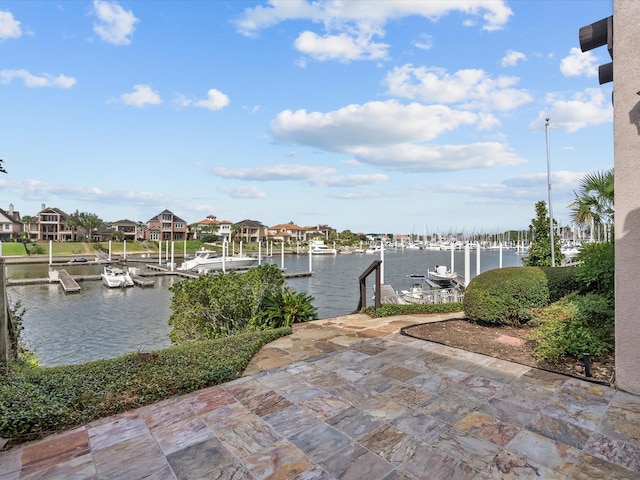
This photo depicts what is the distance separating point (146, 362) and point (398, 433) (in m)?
2.77

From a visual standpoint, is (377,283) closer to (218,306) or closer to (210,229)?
(218,306)

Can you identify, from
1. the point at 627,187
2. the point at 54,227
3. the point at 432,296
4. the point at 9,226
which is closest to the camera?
the point at 627,187

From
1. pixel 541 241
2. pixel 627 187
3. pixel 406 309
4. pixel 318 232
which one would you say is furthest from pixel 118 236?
pixel 627 187

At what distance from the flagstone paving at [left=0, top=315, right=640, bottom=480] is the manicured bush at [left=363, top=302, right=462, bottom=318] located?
3.13m

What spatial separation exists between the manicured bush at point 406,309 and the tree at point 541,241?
951cm

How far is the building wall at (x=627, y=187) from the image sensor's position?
Result: 308 centimetres

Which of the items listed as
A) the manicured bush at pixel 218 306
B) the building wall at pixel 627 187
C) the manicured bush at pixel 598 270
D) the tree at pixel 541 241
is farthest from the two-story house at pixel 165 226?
the building wall at pixel 627 187

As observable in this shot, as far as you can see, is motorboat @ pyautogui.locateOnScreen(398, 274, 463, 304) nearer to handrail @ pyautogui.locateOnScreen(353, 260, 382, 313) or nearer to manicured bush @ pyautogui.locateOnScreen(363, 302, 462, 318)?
manicured bush @ pyautogui.locateOnScreen(363, 302, 462, 318)

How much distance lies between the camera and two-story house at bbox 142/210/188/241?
67.0 meters

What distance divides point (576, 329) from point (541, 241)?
12585 millimetres

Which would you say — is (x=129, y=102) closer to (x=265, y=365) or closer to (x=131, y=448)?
(x=265, y=365)

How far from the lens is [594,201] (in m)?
8.40

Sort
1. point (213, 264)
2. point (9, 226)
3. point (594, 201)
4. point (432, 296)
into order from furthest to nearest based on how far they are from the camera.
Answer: point (9, 226) → point (213, 264) → point (432, 296) → point (594, 201)

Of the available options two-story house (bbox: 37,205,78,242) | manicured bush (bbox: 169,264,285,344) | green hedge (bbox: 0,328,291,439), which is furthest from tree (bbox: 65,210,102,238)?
green hedge (bbox: 0,328,291,439)
